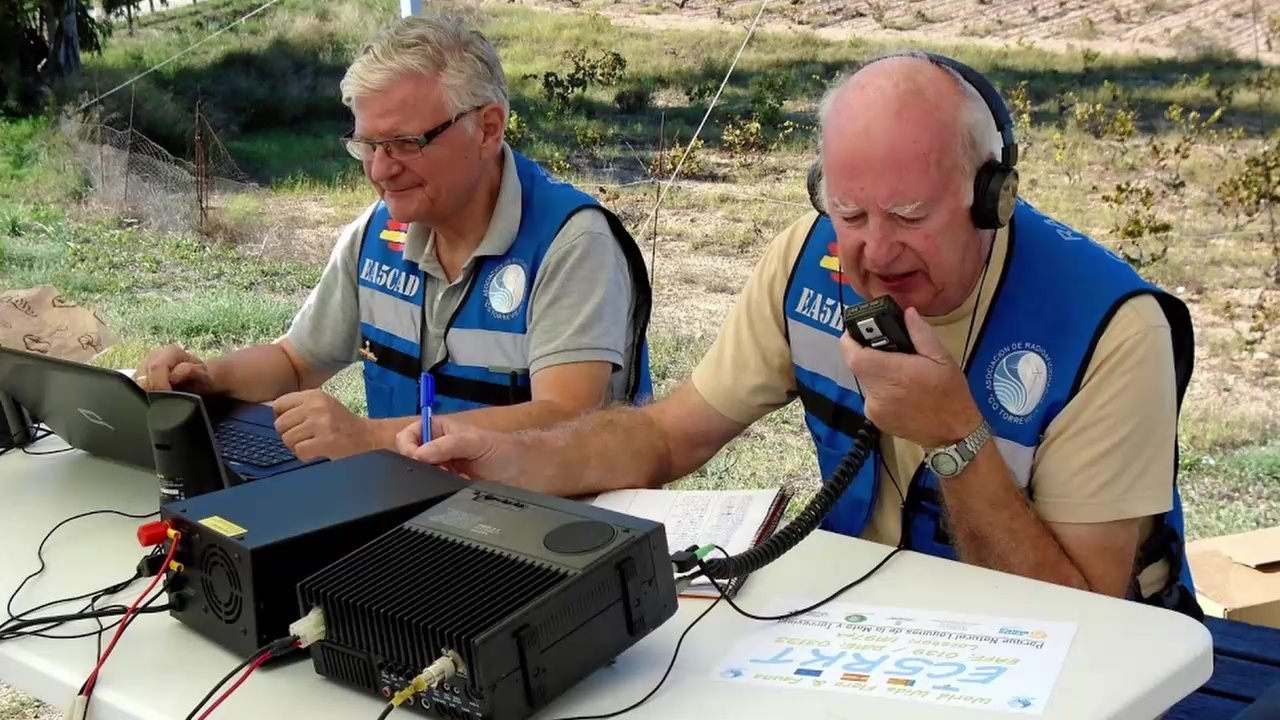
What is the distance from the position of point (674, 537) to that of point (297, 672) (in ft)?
1.85

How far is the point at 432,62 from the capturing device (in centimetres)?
267

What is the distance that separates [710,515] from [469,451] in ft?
1.25

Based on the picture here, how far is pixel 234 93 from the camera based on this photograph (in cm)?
516

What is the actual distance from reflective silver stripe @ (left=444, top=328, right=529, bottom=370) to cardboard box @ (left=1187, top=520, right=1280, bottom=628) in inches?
61.7

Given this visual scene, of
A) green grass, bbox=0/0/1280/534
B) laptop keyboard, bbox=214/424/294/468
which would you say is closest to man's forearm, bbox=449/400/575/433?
laptop keyboard, bbox=214/424/294/468

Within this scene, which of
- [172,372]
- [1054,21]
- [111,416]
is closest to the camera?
[111,416]

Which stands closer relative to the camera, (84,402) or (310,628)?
(310,628)

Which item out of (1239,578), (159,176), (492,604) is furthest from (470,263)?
(159,176)

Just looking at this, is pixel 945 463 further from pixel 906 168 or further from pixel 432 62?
pixel 432 62

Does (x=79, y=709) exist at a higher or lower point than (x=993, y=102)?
lower

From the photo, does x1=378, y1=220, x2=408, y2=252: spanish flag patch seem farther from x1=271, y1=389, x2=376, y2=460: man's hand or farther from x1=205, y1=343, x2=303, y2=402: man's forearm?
x1=271, y1=389, x2=376, y2=460: man's hand

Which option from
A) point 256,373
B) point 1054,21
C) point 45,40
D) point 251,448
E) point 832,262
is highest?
point 45,40

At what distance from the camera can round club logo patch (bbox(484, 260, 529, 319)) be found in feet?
8.80

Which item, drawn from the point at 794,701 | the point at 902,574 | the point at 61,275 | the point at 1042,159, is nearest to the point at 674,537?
the point at 902,574
